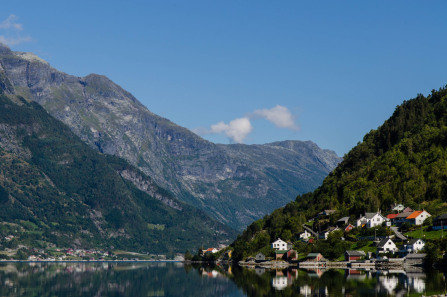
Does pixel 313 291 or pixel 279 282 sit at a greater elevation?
pixel 279 282

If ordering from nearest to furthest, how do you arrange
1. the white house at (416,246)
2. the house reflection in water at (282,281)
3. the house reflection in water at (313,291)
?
the house reflection in water at (313,291) → the house reflection in water at (282,281) → the white house at (416,246)

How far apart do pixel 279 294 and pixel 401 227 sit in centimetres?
8654

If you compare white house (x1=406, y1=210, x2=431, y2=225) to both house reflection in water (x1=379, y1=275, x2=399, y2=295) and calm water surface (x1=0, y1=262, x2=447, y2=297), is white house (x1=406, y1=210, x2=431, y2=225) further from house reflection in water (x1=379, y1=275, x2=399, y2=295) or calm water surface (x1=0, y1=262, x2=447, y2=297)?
house reflection in water (x1=379, y1=275, x2=399, y2=295)

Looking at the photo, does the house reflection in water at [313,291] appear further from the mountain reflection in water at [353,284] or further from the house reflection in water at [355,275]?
the house reflection in water at [355,275]

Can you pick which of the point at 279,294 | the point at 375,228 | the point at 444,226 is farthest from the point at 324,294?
the point at 375,228

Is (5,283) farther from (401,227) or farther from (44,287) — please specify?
(401,227)

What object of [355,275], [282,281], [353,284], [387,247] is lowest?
[282,281]

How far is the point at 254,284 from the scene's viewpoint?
147 meters

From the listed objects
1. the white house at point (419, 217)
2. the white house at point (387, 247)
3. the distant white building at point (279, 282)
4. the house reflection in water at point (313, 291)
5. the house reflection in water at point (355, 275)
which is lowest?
the house reflection in water at point (313, 291)

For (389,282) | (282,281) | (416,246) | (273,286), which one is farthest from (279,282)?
(416,246)

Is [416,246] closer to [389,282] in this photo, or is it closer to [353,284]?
Answer: [389,282]

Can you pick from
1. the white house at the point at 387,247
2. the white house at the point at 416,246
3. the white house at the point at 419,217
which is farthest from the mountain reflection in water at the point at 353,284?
the white house at the point at 419,217

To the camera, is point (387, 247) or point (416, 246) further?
point (387, 247)

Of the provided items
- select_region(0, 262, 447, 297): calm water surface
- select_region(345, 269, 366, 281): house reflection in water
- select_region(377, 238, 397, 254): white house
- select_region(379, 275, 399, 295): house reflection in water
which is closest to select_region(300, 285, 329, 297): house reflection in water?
select_region(0, 262, 447, 297): calm water surface
